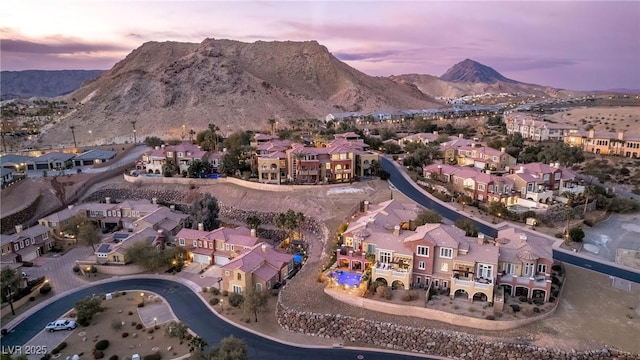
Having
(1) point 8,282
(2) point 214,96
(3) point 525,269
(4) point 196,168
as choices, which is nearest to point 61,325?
(1) point 8,282

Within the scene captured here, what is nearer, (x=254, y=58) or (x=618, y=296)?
(x=618, y=296)

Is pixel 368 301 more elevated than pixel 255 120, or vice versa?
pixel 255 120

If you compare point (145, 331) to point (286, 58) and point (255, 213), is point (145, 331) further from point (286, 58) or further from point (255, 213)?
point (286, 58)

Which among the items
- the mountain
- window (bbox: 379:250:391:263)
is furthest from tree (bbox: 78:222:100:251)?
the mountain

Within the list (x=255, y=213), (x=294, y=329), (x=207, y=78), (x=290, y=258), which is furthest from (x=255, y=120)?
(x=294, y=329)

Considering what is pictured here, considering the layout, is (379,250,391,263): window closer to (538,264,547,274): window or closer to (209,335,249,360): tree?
(538,264,547,274): window

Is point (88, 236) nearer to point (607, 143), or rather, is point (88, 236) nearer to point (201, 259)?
point (201, 259)

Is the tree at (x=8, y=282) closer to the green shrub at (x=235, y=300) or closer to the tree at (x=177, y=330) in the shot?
the tree at (x=177, y=330)

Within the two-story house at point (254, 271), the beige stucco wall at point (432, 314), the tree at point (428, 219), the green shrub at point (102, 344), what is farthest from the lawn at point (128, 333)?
the tree at point (428, 219)
